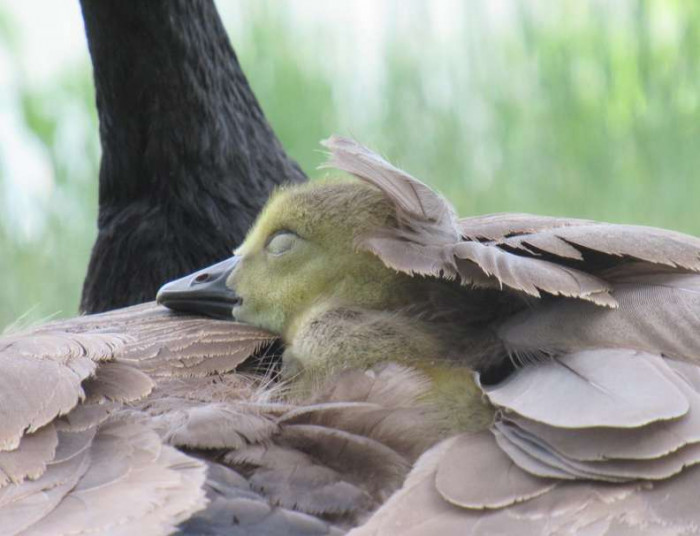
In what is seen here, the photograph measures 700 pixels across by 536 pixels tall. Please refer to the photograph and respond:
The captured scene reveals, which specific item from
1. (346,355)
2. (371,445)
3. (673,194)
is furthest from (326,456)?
(673,194)

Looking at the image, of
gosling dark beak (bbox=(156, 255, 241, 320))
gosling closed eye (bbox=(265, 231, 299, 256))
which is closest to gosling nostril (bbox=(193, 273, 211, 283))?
gosling dark beak (bbox=(156, 255, 241, 320))

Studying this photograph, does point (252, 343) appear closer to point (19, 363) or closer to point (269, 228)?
point (269, 228)

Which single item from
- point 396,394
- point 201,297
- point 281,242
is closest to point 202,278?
point 201,297

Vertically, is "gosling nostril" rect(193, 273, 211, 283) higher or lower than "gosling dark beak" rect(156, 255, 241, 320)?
higher

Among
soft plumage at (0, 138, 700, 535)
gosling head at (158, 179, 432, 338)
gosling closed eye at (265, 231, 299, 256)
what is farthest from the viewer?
gosling closed eye at (265, 231, 299, 256)

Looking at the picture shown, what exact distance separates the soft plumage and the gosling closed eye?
55mm

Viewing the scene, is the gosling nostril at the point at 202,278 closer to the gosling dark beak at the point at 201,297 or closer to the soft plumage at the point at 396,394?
the gosling dark beak at the point at 201,297

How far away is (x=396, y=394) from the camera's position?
67.4 inches

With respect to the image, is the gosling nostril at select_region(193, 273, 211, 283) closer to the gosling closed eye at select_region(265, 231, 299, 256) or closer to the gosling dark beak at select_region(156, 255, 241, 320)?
the gosling dark beak at select_region(156, 255, 241, 320)

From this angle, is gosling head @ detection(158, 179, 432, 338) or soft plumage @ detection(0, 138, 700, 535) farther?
gosling head @ detection(158, 179, 432, 338)

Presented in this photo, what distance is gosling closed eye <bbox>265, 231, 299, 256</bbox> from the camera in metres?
2.15

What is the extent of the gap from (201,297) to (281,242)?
6.5 inches

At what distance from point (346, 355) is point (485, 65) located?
3.99 m

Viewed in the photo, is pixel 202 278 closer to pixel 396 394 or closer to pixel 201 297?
pixel 201 297
